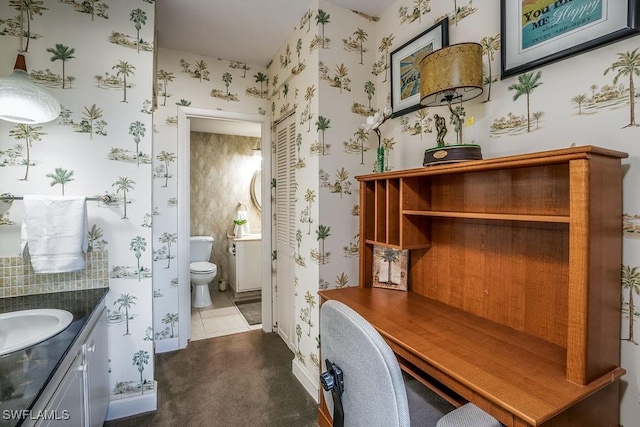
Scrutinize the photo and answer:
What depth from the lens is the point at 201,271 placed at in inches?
141

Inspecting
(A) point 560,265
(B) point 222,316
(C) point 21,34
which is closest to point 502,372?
(A) point 560,265

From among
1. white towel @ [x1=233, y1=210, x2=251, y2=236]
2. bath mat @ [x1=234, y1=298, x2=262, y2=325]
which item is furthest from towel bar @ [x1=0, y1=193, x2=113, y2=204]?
white towel @ [x1=233, y1=210, x2=251, y2=236]

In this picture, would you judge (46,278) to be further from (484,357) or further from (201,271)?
(484,357)

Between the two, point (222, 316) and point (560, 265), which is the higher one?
point (560, 265)

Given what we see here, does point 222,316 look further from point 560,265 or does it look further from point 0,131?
point 560,265

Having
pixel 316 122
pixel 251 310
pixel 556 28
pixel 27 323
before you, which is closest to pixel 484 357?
pixel 556 28

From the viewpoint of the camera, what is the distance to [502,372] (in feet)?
3.19

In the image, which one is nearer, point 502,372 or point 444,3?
point 502,372

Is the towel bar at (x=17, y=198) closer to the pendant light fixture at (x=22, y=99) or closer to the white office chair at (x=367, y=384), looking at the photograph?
the pendant light fixture at (x=22, y=99)

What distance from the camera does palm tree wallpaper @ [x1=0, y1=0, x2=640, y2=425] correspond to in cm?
108

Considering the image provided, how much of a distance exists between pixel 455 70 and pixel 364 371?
1.20 m

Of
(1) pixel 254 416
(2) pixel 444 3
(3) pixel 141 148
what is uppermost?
(2) pixel 444 3

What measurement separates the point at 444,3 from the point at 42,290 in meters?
2.68

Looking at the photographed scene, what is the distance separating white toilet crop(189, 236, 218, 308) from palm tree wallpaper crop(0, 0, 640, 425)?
1710 mm
